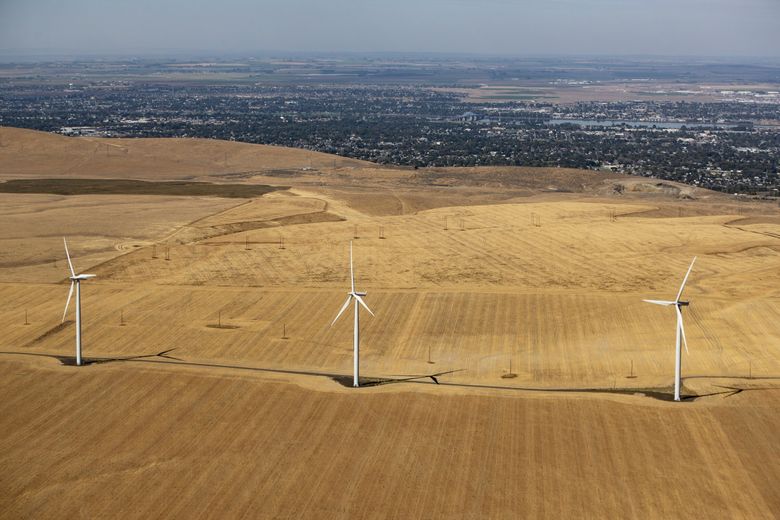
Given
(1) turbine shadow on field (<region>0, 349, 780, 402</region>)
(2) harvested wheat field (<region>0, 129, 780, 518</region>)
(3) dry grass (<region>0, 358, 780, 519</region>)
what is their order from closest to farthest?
(3) dry grass (<region>0, 358, 780, 519</region>)
(2) harvested wheat field (<region>0, 129, 780, 518</region>)
(1) turbine shadow on field (<region>0, 349, 780, 402</region>)

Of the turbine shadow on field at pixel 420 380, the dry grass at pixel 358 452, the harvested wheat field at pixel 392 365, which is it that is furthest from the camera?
the turbine shadow on field at pixel 420 380

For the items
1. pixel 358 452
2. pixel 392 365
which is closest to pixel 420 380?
pixel 392 365

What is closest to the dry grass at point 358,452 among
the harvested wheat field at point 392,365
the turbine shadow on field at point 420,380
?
the harvested wheat field at point 392,365

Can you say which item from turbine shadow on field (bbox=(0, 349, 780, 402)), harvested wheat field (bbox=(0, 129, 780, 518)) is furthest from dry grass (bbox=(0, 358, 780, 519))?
turbine shadow on field (bbox=(0, 349, 780, 402))

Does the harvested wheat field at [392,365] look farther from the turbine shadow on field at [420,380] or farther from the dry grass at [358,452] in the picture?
the turbine shadow on field at [420,380]

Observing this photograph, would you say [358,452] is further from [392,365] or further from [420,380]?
[392,365]

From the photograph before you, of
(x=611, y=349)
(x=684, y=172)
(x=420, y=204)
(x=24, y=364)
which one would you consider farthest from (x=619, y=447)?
(x=684, y=172)

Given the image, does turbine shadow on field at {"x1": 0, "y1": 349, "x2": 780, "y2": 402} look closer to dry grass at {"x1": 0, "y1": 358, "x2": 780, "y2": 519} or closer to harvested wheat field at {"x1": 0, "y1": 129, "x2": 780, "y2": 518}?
harvested wheat field at {"x1": 0, "y1": 129, "x2": 780, "y2": 518}

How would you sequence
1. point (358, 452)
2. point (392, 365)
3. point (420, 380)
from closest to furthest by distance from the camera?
point (358, 452) < point (420, 380) < point (392, 365)

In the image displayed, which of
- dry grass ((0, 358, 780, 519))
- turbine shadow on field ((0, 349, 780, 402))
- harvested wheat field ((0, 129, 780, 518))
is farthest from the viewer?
turbine shadow on field ((0, 349, 780, 402))
